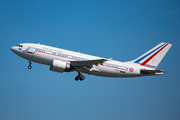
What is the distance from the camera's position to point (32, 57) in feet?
131

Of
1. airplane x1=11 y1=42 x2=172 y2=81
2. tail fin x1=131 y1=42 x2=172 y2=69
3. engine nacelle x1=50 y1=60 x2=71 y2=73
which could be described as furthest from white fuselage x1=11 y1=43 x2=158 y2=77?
tail fin x1=131 y1=42 x2=172 y2=69

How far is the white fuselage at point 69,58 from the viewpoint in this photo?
130ft

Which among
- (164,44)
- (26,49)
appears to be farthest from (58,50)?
(164,44)

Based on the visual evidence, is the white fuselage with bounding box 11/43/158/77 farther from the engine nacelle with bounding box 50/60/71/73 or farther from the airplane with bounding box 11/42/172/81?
the engine nacelle with bounding box 50/60/71/73

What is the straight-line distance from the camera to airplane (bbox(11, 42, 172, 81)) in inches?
1560

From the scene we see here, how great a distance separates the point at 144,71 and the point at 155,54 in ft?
15.1

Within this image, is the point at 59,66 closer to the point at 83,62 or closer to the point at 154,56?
the point at 83,62

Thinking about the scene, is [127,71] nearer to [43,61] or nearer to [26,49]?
[43,61]

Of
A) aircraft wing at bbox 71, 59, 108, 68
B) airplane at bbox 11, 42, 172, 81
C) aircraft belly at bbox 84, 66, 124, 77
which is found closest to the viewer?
aircraft wing at bbox 71, 59, 108, 68

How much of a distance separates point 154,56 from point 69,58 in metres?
15.4

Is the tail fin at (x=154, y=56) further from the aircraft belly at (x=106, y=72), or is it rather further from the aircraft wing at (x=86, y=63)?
the aircraft wing at (x=86, y=63)

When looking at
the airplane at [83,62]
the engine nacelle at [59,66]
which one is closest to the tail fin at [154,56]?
the airplane at [83,62]

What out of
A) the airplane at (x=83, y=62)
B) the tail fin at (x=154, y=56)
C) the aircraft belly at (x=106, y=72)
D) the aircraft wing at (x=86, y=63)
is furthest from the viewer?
the tail fin at (x=154, y=56)

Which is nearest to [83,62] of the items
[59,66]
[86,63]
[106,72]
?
[86,63]
